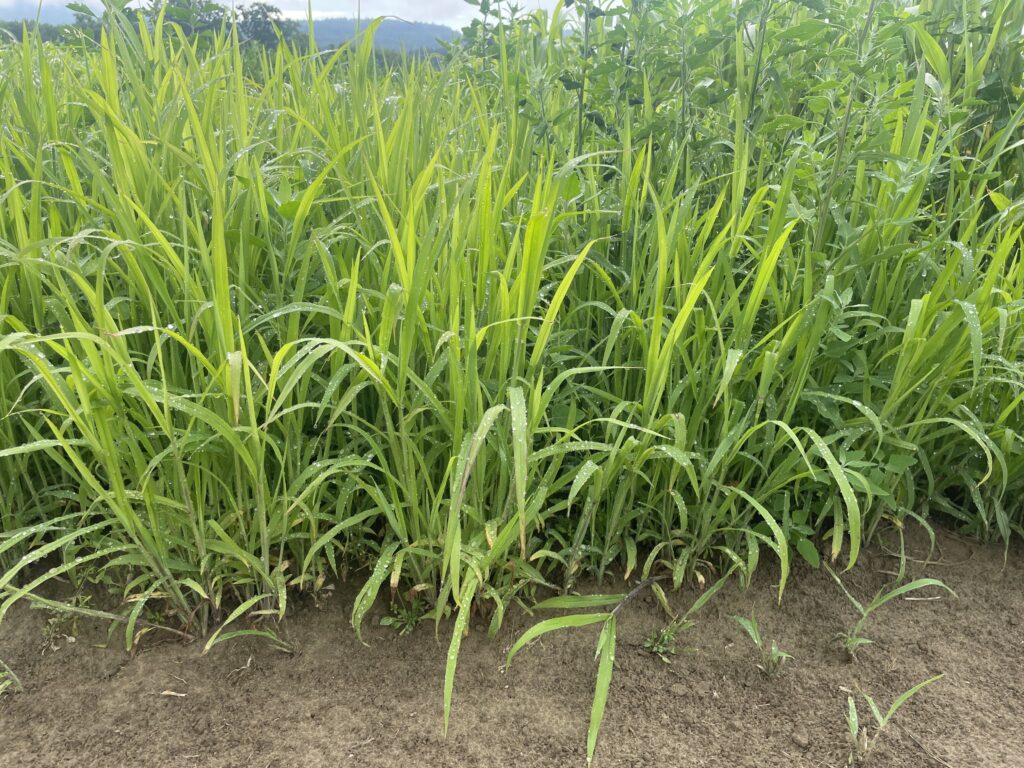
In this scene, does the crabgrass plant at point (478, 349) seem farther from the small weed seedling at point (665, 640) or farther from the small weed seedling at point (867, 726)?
the small weed seedling at point (867, 726)

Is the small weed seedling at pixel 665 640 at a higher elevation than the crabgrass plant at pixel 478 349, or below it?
below

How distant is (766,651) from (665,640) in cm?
16

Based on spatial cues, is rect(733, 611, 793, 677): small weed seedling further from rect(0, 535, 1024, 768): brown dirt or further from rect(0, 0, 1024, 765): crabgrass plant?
rect(0, 0, 1024, 765): crabgrass plant

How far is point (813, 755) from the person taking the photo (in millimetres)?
993

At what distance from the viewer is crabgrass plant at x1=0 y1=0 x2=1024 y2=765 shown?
1.02 metres

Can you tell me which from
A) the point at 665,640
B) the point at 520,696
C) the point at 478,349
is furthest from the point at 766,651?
the point at 478,349

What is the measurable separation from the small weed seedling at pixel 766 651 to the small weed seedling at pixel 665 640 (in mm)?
90

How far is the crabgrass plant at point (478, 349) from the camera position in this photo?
→ 1019mm

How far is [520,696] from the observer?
3.50 feet

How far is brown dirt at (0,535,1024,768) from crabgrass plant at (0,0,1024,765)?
0.26ft

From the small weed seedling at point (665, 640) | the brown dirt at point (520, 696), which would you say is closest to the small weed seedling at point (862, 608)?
the brown dirt at point (520, 696)

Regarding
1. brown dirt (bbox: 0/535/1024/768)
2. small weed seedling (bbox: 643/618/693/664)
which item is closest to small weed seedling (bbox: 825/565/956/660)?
brown dirt (bbox: 0/535/1024/768)

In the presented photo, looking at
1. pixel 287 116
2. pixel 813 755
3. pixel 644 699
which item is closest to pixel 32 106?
pixel 287 116

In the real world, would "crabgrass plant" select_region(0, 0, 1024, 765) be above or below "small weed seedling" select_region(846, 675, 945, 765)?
above
